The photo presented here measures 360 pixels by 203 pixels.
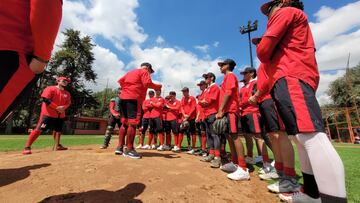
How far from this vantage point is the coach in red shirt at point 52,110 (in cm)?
674

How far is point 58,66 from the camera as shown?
1761 inches

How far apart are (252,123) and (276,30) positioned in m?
3.26

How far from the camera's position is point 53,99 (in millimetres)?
7059

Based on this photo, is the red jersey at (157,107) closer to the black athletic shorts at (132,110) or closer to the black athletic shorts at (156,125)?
the black athletic shorts at (156,125)

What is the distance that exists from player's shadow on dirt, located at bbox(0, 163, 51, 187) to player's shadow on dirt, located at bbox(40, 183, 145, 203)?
3.76ft

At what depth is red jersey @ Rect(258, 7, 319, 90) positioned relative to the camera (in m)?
2.22

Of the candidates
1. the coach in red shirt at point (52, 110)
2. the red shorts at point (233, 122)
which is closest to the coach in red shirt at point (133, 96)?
the red shorts at point (233, 122)

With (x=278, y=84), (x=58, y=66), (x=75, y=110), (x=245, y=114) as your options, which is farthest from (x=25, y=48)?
(x=58, y=66)

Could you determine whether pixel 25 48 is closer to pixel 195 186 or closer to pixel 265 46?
pixel 265 46

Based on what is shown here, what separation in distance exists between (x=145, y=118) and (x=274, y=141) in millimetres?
6752

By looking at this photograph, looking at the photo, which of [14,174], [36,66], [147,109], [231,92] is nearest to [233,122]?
[231,92]

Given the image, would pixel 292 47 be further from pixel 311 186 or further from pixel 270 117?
pixel 270 117

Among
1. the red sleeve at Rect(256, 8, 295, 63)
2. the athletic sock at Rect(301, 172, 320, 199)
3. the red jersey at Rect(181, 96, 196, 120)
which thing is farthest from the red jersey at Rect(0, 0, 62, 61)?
the red jersey at Rect(181, 96, 196, 120)

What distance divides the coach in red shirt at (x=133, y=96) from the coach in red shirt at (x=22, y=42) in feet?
13.3
